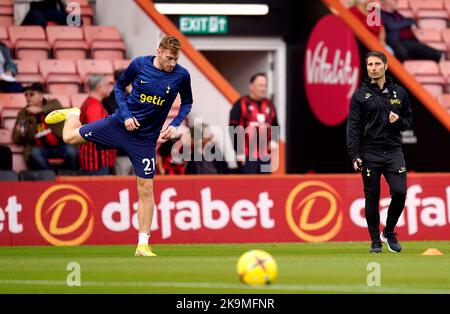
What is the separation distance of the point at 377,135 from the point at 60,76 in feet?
25.5

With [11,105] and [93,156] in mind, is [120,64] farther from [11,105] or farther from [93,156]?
[93,156]

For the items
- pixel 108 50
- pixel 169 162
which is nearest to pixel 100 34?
pixel 108 50

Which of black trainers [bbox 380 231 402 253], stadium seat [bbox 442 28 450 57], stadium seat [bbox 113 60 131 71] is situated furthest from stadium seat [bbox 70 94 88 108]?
stadium seat [bbox 442 28 450 57]

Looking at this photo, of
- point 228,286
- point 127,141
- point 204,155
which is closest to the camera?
point 228,286

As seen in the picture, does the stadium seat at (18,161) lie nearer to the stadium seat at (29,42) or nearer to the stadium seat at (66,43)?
the stadium seat at (29,42)

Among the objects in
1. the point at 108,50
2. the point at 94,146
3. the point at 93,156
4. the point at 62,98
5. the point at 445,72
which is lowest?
the point at 93,156

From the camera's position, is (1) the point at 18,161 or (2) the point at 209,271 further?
(1) the point at 18,161

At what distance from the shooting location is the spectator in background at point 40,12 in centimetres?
2148

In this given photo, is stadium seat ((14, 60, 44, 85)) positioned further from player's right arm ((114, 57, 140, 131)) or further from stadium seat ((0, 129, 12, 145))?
player's right arm ((114, 57, 140, 131))

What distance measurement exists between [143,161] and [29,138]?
5.14 metres

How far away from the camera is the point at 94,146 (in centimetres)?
1869

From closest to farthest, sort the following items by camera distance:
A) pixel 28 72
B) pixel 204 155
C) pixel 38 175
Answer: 1. pixel 38 175
2. pixel 204 155
3. pixel 28 72

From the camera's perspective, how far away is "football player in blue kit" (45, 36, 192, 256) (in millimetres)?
13906

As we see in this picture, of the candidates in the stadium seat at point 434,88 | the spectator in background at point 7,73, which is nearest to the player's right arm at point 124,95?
the spectator in background at point 7,73
